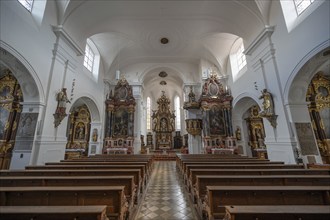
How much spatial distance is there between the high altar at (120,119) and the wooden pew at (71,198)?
870 centimetres

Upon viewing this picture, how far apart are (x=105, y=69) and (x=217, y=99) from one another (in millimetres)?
8740

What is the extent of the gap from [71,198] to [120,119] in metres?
10.1

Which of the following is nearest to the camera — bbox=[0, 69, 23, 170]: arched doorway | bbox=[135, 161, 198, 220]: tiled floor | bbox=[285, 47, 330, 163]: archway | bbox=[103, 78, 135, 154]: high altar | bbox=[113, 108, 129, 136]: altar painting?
bbox=[135, 161, 198, 220]: tiled floor

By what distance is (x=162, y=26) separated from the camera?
890 centimetres

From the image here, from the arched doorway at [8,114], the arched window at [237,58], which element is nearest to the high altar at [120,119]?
the arched doorway at [8,114]

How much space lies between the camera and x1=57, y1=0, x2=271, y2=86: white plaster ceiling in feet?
22.2

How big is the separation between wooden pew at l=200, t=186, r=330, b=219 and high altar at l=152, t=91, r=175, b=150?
15.0 meters

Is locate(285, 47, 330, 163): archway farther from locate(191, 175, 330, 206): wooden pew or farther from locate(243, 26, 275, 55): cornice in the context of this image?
locate(191, 175, 330, 206): wooden pew

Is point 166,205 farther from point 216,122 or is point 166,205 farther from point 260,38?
point 216,122

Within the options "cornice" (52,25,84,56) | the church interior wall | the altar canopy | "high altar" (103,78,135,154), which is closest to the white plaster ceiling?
"cornice" (52,25,84,56)

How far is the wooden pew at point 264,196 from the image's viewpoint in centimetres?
186

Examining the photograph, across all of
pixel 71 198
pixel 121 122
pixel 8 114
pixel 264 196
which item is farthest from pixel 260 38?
pixel 8 114

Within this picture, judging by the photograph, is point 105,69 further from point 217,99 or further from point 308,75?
point 308,75

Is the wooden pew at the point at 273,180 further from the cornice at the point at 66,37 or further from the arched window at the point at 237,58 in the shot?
the arched window at the point at 237,58
